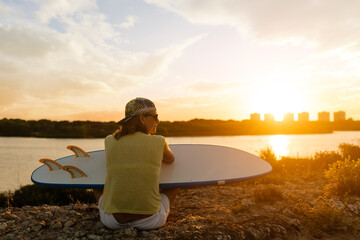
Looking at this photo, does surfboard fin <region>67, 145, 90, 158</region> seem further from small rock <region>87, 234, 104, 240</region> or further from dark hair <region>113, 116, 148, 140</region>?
dark hair <region>113, 116, 148, 140</region>

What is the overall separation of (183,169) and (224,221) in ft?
2.88

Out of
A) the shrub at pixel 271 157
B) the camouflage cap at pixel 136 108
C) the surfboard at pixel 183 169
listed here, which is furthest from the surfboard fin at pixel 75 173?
the shrub at pixel 271 157

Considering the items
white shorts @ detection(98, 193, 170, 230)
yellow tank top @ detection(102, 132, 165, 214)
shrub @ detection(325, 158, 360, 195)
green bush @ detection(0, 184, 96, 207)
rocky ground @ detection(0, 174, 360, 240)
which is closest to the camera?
yellow tank top @ detection(102, 132, 165, 214)

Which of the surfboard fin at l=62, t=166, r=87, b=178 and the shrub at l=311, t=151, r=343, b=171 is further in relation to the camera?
the shrub at l=311, t=151, r=343, b=171

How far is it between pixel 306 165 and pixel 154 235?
570cm

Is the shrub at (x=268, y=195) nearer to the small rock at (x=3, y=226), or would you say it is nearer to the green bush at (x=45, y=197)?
the green bush at (x=45, y=197)

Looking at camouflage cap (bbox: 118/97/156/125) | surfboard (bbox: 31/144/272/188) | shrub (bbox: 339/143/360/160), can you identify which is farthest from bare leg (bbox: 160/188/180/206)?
shrub (bbox: 339/143/360/160)

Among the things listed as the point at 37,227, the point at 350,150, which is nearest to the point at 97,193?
the point at 37,227

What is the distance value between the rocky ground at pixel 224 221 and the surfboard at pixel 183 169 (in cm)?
38

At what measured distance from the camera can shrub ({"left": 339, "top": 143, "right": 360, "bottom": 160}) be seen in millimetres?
7293

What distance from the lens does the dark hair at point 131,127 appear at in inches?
89.1

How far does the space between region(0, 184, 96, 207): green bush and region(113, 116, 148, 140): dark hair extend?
2763mm

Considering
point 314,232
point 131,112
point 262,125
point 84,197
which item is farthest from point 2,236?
point 262,125

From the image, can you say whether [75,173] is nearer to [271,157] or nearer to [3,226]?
[3,226]
